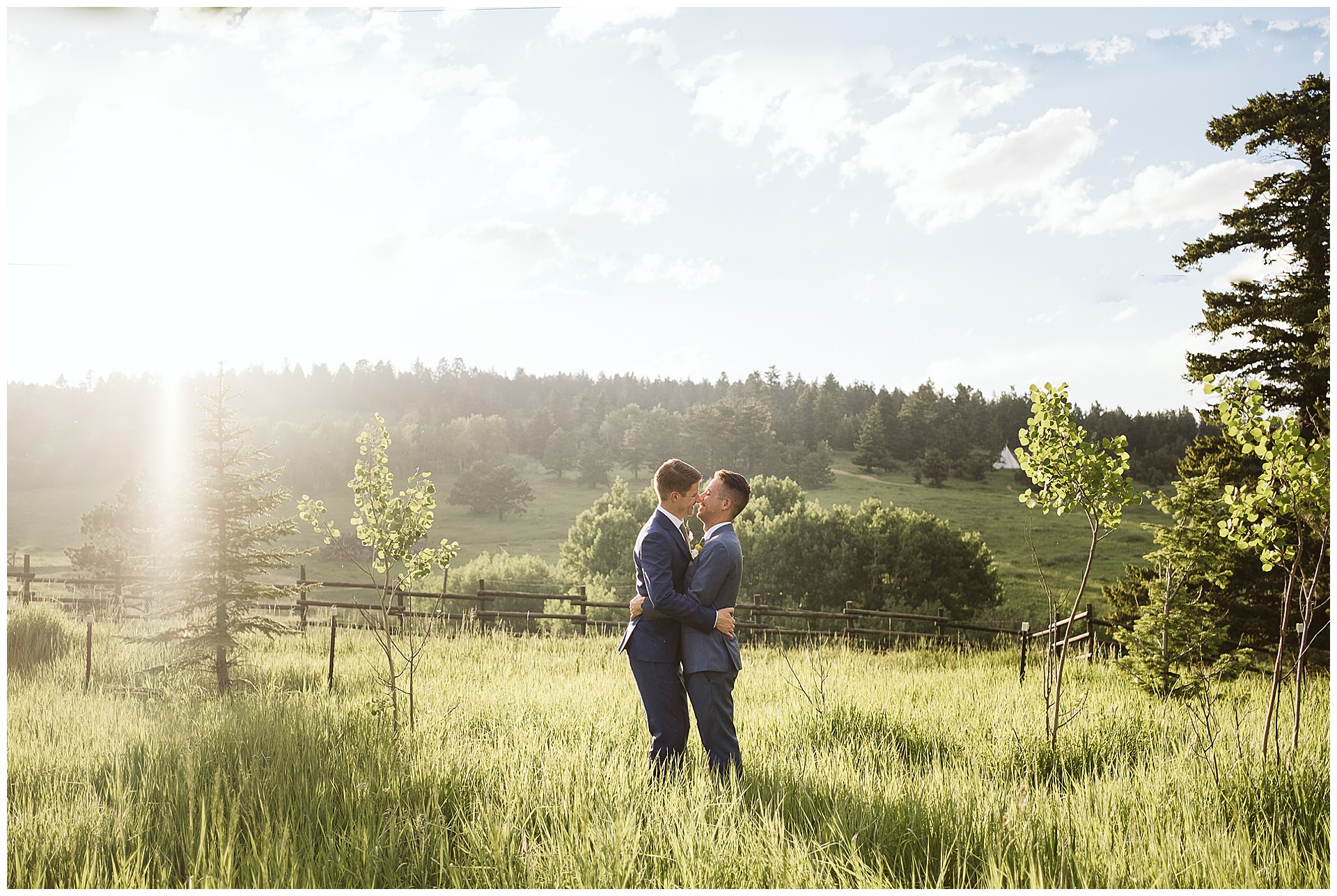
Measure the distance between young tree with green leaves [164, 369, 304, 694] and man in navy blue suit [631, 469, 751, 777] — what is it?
5.78m

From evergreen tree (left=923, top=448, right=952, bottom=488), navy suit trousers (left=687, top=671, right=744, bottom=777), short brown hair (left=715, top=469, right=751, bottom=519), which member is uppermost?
evergreen tree (left=923, top=448, right=952, bottom=488)

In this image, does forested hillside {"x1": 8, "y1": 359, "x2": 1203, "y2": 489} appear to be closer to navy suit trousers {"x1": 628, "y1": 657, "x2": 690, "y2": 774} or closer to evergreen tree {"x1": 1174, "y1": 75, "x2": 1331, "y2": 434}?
evergreen tree {"x1": 1174, "y1": 75, "x2": 1331, "y2": 434}

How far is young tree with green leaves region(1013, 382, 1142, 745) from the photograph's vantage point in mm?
4633

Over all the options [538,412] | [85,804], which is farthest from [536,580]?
[538,412]

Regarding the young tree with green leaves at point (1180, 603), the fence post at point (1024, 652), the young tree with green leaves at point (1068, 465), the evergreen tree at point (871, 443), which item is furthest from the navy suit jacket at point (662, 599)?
the evergreen tree at point (871, 443)

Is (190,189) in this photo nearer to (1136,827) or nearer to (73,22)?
(73,22)

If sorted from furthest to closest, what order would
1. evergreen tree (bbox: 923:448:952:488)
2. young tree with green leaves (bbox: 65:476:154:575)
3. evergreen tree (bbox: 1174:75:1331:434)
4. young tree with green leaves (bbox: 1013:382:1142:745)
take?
evergreen tree (bbox: 923:448:952:488), young tree with green leaves (bbox: 65:476:154:575), evergreen tree (bbox: 1174:75:1331:434), young tree with green leaves (bbox: 1013:382:1142:745)

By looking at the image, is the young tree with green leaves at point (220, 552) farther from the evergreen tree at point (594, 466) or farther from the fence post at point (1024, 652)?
the evergreen tree at point (594, 466)

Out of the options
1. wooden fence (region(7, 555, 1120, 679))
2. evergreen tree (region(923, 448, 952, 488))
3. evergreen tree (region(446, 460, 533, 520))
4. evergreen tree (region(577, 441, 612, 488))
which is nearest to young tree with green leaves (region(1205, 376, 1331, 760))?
wooden fence (region(7, 555, 1120, 679))

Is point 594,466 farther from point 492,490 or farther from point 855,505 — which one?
point 855,505

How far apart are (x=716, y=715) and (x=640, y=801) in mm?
559

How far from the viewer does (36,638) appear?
9547 millimetres

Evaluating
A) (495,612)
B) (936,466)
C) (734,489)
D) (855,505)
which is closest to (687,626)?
(734,489)

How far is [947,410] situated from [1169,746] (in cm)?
5576
